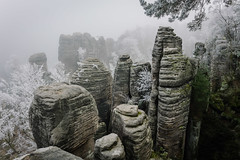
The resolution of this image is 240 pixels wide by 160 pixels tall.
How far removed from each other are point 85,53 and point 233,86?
1415 inches

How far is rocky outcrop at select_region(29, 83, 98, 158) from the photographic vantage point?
346 centimetres

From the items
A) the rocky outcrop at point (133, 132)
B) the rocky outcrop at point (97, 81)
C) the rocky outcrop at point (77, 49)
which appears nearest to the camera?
the rocky outcrop at point (133, 132)

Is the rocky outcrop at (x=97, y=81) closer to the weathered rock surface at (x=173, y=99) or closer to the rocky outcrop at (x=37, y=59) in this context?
the weathered rock surface at (x=173, y=99)

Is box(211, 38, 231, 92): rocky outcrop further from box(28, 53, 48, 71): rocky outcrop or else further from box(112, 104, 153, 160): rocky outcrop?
box(28, 53, 48, 71): rocky outcrop

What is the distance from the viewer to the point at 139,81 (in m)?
10.9

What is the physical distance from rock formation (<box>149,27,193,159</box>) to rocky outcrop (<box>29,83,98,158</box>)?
397 centimetres

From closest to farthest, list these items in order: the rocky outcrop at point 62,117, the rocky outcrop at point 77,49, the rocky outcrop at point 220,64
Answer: the rocky outcrop at point 62,117 < the rocky outcrop at point 220,64 < the rocky outcrop at point 77,49

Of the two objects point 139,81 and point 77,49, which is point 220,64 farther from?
point 77,49

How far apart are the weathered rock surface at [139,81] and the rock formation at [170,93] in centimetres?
328

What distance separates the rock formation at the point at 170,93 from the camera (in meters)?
6.41

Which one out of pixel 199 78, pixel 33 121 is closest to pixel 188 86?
pixel 199 78

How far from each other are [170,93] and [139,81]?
15.2ft

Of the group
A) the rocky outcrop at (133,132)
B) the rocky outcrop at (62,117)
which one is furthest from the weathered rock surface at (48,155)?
the rocky outcrop at (133,132)

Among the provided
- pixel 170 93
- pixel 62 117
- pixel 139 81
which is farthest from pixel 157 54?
pixel 62 117
